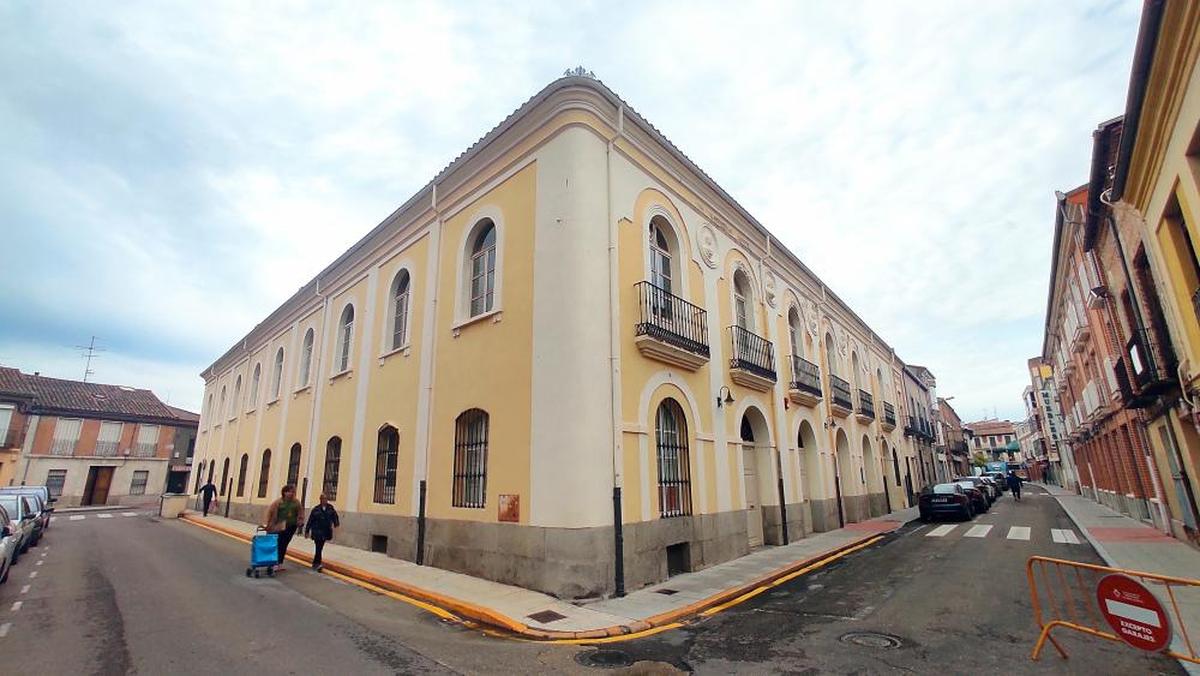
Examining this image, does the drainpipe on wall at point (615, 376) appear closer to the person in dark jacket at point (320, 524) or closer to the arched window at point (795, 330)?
the person in dark jacket at point (320, 524)

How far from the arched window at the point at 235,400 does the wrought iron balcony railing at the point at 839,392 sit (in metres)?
24.6

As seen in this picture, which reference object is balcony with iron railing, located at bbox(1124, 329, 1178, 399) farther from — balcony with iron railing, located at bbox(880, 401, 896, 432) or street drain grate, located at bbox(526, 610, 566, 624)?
balcony with iron railing, located at bbox(880, 401, 896, 432)

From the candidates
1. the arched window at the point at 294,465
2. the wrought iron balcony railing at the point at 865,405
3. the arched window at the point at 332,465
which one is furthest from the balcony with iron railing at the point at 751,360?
the arched window at the point at 294,465

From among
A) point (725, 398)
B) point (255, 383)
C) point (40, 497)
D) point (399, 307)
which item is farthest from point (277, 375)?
point (725, 398)

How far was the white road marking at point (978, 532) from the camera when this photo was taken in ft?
46.9

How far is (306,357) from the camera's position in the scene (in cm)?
1844

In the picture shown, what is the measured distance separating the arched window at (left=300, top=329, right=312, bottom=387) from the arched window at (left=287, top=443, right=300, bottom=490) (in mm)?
2200

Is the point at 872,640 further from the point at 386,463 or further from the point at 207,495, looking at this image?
the point at 207,495

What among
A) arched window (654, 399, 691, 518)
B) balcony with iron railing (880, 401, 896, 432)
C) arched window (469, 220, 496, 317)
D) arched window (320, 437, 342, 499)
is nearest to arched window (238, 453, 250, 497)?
arched window (320, 437, 342, 499)

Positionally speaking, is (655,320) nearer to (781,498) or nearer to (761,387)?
(761,387)

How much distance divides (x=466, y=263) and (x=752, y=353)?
7.24 metres

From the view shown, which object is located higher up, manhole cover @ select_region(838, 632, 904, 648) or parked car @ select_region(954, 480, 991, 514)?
parked car @ select_region(954, 480, 991, 514)

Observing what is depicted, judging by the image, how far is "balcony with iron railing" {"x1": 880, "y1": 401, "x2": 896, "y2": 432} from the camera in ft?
78.8

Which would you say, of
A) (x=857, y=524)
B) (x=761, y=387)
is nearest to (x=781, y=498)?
(x=761, y=387)
